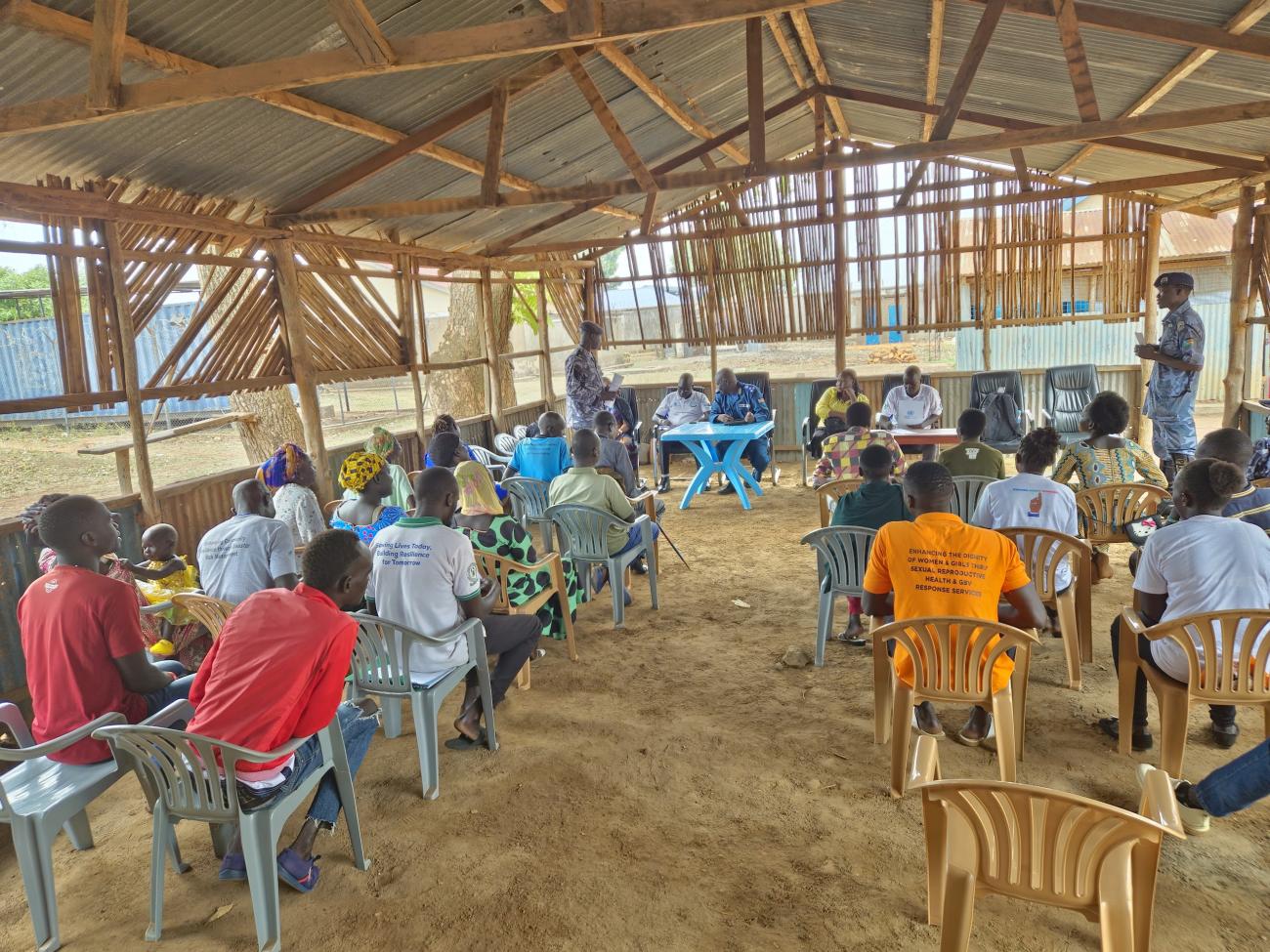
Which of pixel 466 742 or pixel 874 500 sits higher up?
pixel 874 500

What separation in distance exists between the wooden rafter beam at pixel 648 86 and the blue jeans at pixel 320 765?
12.0 feet

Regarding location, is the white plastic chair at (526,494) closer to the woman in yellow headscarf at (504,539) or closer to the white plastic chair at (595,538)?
the white plastic chair at (595,538)

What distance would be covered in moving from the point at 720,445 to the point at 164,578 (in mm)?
5454

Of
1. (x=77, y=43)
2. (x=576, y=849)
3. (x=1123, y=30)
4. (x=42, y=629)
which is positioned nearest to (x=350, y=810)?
(x=576, y=849)

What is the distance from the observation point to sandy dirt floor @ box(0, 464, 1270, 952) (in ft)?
7.97

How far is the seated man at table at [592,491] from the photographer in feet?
15.8

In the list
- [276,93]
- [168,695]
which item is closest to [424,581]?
[168,695]

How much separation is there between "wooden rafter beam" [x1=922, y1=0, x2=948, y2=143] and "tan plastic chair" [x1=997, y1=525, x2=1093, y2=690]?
330 cm

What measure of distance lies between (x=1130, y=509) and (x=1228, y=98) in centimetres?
364

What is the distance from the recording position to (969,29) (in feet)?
19.1

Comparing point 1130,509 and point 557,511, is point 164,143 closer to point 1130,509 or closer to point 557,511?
point 557,511

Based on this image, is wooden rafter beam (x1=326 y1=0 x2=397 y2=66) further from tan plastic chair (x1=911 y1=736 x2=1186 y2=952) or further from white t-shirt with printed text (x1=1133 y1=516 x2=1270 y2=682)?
white t-shirt with printed text (x1=1133 y1=516 x2=1270 y2=682)

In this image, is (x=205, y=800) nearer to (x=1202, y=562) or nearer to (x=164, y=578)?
(x=164, y=578)

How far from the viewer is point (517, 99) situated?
5.92 metres
